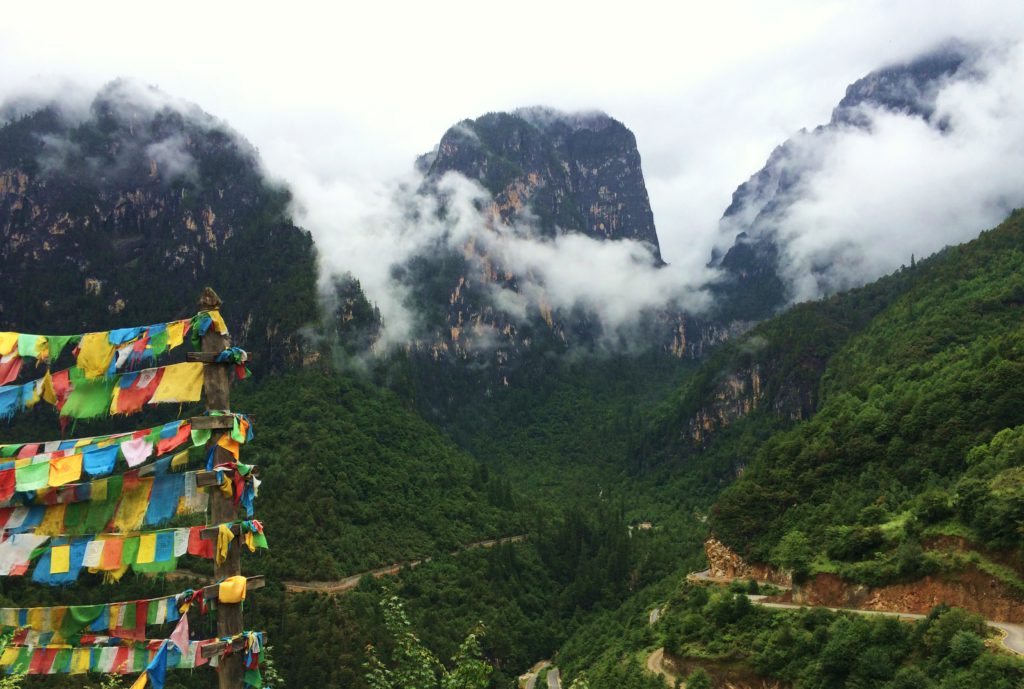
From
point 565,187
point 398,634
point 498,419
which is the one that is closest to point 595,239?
point 565,187

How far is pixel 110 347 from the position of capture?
11.5 meters

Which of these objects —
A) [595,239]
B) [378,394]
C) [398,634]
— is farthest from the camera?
[595,239]

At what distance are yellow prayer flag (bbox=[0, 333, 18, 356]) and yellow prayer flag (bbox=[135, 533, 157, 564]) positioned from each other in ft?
11.3

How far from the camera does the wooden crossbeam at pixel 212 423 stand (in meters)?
10.3

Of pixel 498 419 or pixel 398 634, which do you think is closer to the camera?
pixel 398 634

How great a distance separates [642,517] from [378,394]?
34347 mm

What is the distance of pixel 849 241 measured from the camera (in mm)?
185000

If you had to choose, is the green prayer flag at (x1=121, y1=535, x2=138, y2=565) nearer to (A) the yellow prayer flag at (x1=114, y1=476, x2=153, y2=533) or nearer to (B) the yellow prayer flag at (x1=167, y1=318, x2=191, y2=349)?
(A) the yellow prayer flag at (x1=114, y1=476, x2=153, y2=533)

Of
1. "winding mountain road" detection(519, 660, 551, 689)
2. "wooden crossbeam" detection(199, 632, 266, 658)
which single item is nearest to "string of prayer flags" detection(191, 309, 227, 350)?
"wooden crossbeam" detection(199, 632, 266, 658)

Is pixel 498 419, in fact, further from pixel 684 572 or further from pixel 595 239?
pixel 684 572

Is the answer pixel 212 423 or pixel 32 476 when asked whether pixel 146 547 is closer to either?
pixel 32 476

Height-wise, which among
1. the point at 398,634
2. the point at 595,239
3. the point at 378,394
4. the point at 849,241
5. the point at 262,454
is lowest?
the point at 398,634

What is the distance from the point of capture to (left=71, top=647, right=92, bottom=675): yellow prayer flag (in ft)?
35.8

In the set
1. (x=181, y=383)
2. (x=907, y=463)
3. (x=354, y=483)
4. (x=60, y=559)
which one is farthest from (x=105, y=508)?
(x=354, y=483)
